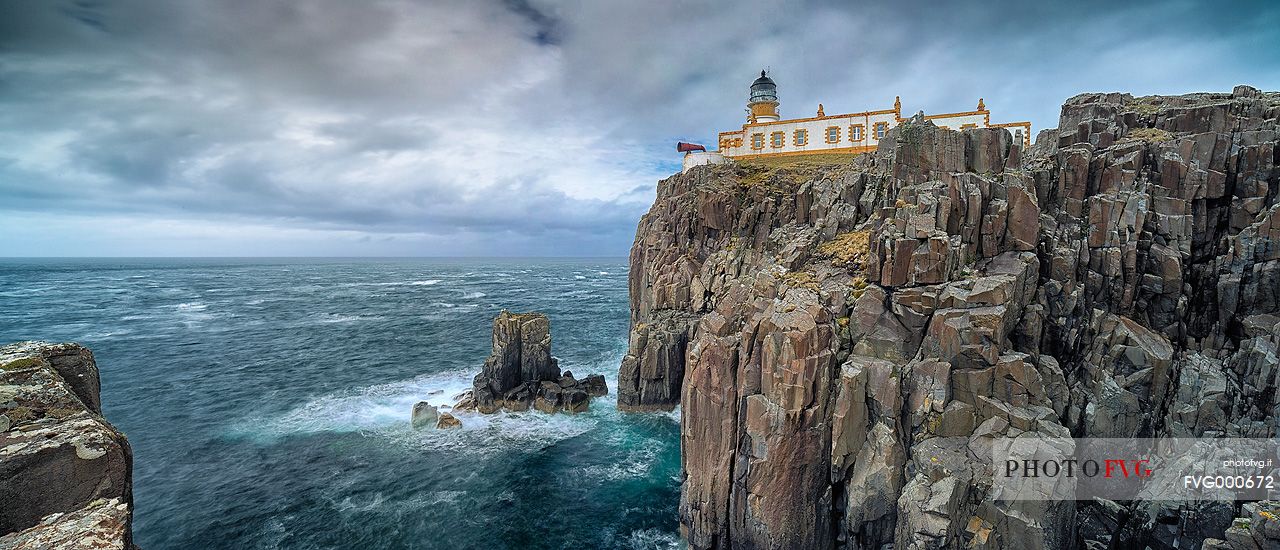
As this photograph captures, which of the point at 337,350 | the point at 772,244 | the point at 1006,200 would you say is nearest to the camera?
the point at 1006,200

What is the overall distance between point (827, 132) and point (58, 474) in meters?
61.4

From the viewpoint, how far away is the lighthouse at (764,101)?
6919cm

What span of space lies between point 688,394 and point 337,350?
189 ft

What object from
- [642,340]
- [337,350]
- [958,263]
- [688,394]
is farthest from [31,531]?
[337,350]

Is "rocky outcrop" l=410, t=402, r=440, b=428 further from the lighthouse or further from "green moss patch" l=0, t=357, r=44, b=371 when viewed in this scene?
the lighthouse

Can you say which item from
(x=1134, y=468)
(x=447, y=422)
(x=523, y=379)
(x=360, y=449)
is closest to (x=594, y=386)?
(x=523, y=379)

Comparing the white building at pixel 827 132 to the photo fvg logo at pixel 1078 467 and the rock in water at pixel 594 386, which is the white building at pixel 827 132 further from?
the photo fvg logo at pixel 1078 467

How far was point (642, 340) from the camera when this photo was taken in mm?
44344

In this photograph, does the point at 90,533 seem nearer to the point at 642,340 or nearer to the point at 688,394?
the point at 688,394

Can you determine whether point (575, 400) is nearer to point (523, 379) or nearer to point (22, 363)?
point (523, 379)

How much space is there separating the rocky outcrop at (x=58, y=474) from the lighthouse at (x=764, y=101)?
69.4 meters

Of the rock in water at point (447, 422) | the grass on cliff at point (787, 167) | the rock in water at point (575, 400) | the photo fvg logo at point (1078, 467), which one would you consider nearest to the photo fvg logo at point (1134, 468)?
the photo fvg logo at point (1078, 467)

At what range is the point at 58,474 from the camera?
318 inches

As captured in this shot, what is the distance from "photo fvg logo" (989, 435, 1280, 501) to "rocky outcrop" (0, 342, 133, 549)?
23858 mm
